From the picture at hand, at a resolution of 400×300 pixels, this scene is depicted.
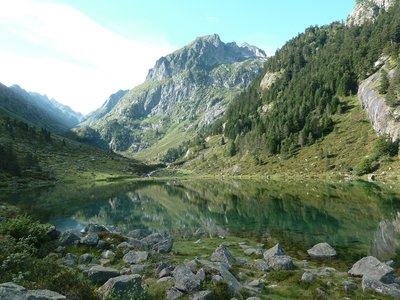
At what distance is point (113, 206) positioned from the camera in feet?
254

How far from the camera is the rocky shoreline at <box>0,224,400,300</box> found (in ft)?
52.8

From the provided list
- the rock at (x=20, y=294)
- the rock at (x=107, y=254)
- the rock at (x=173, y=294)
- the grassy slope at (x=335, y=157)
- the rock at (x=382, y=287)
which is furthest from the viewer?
the grassy slope at (x=335, y=157)

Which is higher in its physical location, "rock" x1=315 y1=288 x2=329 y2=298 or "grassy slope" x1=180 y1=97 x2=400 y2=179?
"grassy slope" x1=180 y1=97 x2=400 y2=179

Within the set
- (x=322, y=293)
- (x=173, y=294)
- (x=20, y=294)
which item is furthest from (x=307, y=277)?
(x=20, y=294)

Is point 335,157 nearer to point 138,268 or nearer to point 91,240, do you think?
point 91,240

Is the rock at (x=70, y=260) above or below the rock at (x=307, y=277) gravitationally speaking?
below

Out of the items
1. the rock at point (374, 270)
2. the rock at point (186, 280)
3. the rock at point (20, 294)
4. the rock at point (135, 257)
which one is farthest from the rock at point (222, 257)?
the rock at point (20, 294)

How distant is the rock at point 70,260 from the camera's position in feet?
74.5

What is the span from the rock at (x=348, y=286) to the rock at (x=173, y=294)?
9.96 m

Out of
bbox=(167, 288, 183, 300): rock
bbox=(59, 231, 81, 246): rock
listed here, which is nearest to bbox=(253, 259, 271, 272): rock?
bbox=(167, 288, 183, 300): rock

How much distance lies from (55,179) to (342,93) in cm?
16143

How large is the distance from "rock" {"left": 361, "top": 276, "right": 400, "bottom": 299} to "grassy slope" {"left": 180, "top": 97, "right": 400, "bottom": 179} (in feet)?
333

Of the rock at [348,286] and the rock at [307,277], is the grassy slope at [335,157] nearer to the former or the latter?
the rock at [348,286]

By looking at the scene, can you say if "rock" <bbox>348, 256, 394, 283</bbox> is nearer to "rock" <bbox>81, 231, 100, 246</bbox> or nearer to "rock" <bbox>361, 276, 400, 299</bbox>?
"rock" <bbox>361, 276, 400, 299</bbox>
